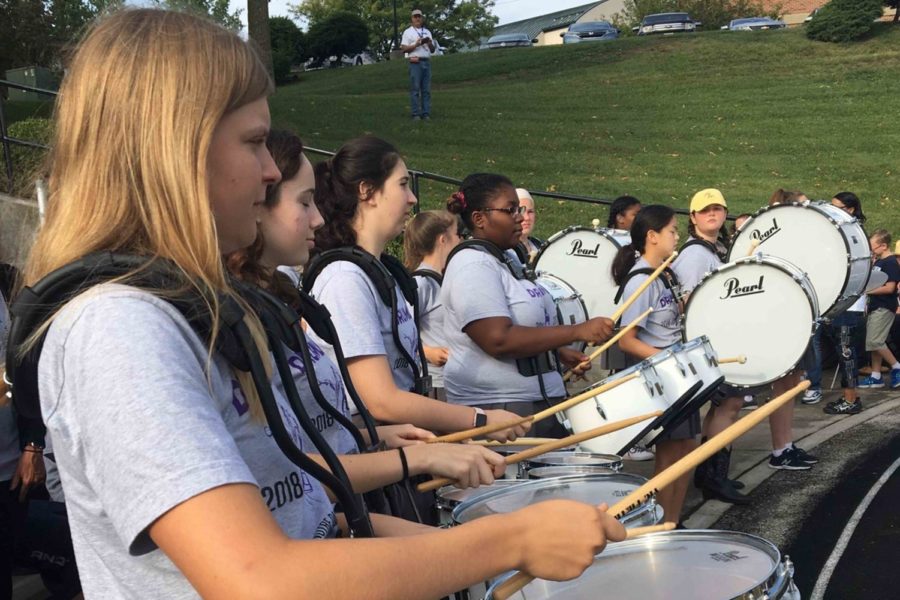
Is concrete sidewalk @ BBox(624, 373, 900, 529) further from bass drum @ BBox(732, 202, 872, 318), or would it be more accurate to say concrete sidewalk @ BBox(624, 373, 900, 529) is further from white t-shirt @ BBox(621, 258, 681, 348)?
bass drum @ BBox(732, 202, 872, 318)

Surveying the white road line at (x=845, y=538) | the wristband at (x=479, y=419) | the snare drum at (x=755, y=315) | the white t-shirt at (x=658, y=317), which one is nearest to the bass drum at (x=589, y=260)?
the white t-shirt at (x=658, y=317)

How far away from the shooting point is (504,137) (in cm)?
2205

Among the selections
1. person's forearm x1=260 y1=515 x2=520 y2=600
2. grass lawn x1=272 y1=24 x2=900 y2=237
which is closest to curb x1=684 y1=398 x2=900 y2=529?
person's forearm x1=260 y1=515 x2=520 y2=600

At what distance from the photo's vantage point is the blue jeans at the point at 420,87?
71.1 ft

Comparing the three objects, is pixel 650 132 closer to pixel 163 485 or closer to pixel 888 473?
pixel 888 473

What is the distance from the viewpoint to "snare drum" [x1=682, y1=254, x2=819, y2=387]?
625 centimetres

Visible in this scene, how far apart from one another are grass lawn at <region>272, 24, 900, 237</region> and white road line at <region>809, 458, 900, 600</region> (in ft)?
25.6

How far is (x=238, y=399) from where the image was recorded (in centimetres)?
146

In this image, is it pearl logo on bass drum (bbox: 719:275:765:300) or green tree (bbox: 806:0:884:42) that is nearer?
pearl logo on bass drum (bbox: 719:275:765:300)

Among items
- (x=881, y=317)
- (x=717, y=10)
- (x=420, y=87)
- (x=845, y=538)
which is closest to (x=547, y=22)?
(x=717, y=10)

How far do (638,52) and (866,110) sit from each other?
420 inches

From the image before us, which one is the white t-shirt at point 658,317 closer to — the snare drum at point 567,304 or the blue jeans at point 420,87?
the snare drum at point 567,304

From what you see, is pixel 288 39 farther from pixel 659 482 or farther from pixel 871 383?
pixel 659 482

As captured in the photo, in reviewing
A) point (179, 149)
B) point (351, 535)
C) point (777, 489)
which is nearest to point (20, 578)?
point (351, 535)
